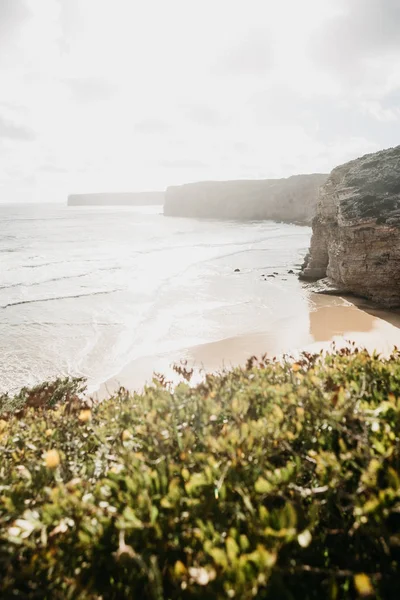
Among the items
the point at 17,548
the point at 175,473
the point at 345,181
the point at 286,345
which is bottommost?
the point at 286,345

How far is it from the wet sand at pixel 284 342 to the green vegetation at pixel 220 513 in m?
6.82

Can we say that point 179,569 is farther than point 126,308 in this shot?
No

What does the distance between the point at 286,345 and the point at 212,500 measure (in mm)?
10250

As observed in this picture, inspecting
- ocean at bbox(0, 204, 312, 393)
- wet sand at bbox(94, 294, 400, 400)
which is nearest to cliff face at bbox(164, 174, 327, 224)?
ocean at bbox(0, 204, 312, 393)

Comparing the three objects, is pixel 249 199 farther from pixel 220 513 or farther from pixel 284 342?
pixel 220 513

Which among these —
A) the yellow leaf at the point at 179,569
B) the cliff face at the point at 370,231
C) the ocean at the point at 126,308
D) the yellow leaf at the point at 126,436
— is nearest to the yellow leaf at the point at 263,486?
the yellow leaf at the point at 179,569

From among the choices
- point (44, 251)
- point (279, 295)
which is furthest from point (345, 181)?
point (44, 251)

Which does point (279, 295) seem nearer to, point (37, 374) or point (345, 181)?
point (345, 181)

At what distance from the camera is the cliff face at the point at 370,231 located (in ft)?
49.9

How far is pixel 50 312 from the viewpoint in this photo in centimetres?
1725

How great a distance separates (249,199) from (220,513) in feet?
364

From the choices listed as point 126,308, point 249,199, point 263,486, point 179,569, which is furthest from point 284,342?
point 249,199

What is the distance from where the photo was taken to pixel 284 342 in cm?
1213

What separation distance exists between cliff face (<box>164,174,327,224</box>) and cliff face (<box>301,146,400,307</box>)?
63.8 m
